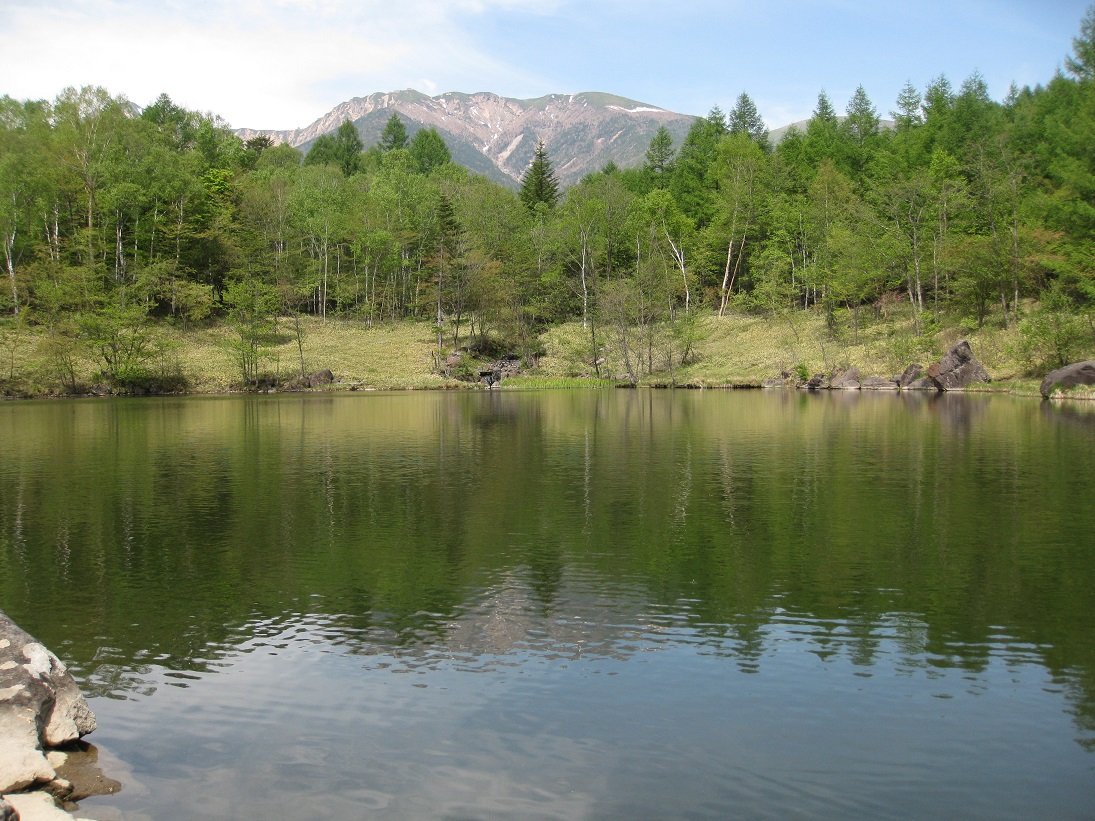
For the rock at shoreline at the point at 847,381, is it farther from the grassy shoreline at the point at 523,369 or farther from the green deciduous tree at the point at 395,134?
the green deciduous tree at the point at 395,134

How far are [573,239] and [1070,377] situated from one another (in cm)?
4995

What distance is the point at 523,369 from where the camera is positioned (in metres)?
81.6

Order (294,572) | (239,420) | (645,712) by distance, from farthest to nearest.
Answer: (239,420)
(294,572)
(645,712)

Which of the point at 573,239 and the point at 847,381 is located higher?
the point at 573,239

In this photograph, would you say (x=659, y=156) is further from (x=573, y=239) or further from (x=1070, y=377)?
(x=1070, y=377)

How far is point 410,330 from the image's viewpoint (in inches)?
3536

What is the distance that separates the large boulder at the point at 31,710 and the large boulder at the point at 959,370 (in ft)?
201

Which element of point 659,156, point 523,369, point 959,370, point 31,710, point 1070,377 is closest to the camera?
point 31,710

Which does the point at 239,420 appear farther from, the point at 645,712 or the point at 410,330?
the point at 410,330

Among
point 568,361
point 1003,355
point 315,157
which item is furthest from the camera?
point 315,157

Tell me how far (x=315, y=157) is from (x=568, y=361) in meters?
76.9

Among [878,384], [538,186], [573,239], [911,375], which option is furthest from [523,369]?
[911,375]

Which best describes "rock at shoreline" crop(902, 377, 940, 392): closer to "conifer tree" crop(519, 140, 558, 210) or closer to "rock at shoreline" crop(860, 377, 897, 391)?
"rock at shoreline" crop(860, 377, 897, 391)

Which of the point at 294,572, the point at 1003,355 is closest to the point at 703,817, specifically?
the point at 294,572
